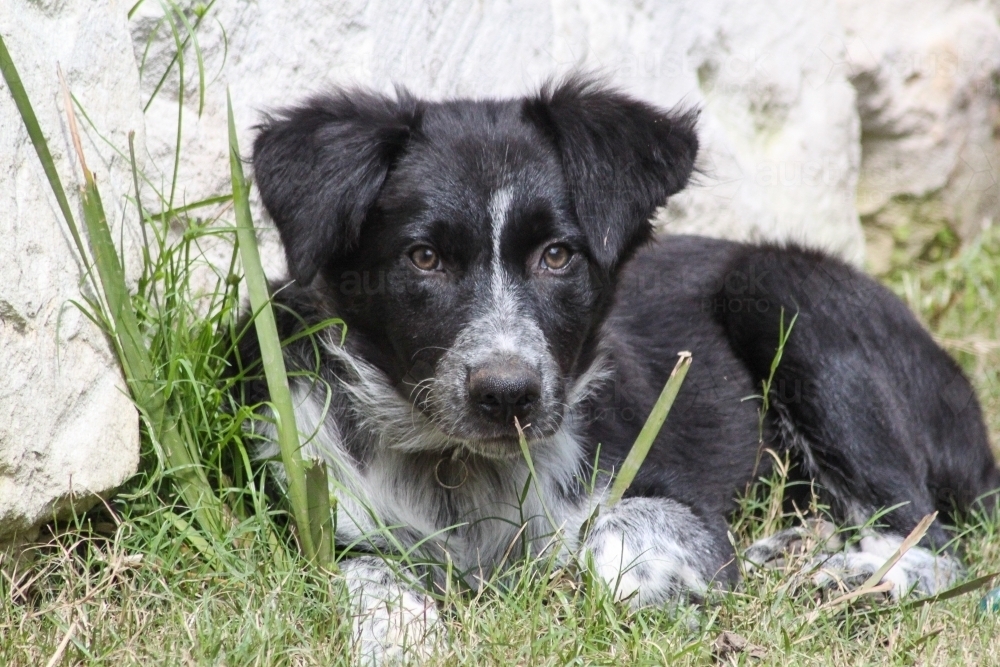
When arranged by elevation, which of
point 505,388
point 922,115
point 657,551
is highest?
point 505,388

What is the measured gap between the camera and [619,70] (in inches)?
212

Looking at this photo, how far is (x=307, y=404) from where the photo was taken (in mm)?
3574

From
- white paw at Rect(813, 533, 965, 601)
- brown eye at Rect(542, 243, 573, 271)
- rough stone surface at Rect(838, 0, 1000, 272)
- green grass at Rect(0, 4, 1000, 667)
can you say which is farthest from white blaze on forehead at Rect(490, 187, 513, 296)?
rough stone surface at Rect(838, 0, 1000, 272)

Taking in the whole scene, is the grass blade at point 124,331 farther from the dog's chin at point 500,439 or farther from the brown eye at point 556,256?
the brown eye at point 556,256

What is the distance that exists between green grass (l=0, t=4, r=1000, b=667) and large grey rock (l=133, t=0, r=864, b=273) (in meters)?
0.34

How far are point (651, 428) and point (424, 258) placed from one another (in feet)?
2.73

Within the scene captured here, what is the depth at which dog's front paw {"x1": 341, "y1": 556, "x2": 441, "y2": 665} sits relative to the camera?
2.95 metres

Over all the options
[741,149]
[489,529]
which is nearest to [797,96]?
[741,149]

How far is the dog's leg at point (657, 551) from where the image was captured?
3473mm

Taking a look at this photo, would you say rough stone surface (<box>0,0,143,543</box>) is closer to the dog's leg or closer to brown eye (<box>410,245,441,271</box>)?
brown eye (<box>410,245,441,271</box>)

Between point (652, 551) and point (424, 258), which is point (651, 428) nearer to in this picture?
point (652, 551)

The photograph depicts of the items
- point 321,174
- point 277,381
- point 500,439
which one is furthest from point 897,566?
point 321,174

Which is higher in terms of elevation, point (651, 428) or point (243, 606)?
point (651, 428)

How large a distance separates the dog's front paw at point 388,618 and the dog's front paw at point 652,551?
540 mm
